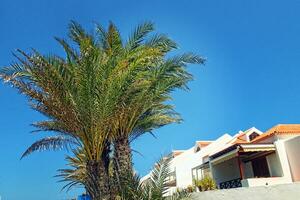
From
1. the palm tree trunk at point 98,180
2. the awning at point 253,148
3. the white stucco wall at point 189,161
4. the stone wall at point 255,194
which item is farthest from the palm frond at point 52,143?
the white stucco wall at point 189,161

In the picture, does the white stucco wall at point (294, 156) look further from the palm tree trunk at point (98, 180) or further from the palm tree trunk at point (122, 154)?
the palm tree trunk at point (98, 180)

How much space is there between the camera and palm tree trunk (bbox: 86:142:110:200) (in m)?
12.0

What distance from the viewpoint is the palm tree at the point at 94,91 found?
39.2ft

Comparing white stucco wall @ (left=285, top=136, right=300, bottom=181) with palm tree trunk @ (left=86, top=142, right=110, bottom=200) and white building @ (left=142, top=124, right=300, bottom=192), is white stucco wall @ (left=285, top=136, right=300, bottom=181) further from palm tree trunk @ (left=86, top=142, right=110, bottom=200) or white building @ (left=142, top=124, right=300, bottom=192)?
palm tree trunk @ (left=86, top=142, right=110, bottom=200)

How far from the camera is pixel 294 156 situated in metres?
22.8

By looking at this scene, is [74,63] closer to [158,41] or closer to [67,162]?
[158,41]

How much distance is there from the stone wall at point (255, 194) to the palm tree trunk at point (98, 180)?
3.89 meters

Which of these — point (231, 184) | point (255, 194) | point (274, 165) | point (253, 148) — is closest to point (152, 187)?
point (255, 194)

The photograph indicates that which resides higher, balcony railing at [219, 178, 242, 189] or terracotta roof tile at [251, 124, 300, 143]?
terracotta roof tile at [251, 124, 300, 143]

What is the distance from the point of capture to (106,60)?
13000 mm

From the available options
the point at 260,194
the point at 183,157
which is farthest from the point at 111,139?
the point at 183,157

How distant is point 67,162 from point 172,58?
18.9m

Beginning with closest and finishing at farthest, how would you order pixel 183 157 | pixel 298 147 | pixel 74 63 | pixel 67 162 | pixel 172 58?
pixel 74 63, pixel 172 58, pixel 298 147, pixel 67 162, pixel 183 157

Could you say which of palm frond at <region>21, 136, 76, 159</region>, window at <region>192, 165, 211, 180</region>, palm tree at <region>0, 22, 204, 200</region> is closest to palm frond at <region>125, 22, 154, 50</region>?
palm tree at <region>0, 22, 204, 200</region>
